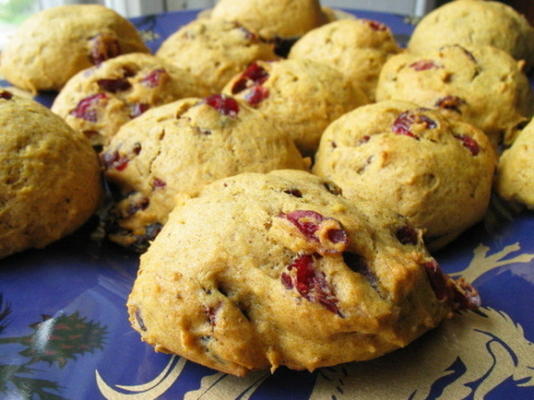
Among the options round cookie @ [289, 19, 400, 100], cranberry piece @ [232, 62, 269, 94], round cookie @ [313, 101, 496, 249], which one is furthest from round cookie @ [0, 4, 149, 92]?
round cookie @ [313, 101, 496, 249]

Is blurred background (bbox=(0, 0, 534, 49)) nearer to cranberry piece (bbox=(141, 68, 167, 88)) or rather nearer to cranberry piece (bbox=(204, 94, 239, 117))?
cranberry piece (bbox=(141, 68, 167, 88))

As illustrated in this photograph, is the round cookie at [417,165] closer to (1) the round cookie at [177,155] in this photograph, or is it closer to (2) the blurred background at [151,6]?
(1) the round cookie at [177,155]

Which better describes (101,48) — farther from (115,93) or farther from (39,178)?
(39,178)

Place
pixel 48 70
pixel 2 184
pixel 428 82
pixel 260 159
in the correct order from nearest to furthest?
pixel 2 184 → pixel 260 159 → pixel 428 82 → pixel 48 70

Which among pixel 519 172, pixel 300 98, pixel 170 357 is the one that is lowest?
pixel 170 357

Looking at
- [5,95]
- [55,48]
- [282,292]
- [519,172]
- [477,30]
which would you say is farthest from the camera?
[477,30]

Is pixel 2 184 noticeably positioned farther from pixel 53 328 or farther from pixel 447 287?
pixel 447 287

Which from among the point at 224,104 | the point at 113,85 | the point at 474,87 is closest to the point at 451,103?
the point at 474,87

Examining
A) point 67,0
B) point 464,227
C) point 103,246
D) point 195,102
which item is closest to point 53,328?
point 103,246
